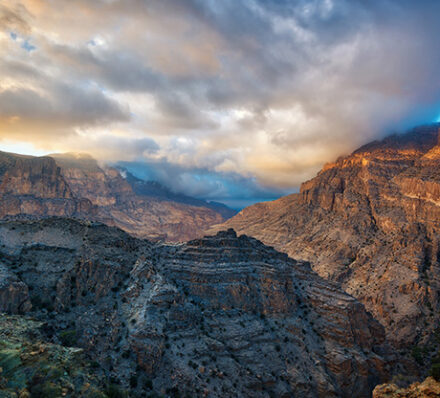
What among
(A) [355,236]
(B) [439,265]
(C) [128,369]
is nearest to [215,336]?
(C) [128,369]

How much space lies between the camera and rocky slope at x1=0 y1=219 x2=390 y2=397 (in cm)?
4097

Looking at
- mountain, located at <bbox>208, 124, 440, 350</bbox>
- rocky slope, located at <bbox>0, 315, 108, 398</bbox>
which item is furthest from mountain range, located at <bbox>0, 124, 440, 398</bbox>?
mountain, located at <bbox>208, 124, 440, 350</bbox>

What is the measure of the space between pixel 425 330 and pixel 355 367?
4985 cm

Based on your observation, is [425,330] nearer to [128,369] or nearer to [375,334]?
[375,334]

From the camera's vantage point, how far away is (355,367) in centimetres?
5341

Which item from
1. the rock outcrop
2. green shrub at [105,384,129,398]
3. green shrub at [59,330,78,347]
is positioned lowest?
green shrub at [105,384,129,398]

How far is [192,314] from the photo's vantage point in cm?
4962

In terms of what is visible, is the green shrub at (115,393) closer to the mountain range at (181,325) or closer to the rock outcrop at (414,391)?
the mountain range at (181,325)

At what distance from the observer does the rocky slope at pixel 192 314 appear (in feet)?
134

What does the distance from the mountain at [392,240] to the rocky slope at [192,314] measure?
33206 mm

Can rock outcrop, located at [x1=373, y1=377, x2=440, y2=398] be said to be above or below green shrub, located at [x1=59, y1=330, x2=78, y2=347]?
above

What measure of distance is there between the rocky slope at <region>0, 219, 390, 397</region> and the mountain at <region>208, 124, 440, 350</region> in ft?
109

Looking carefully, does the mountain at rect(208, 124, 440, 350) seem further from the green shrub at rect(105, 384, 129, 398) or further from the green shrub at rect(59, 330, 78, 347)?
the green shrub at rect(59, 330, 78, 347)

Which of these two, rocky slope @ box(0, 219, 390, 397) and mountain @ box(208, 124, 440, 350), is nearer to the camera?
rocky slope @ box(0, 219, 390, 397)
